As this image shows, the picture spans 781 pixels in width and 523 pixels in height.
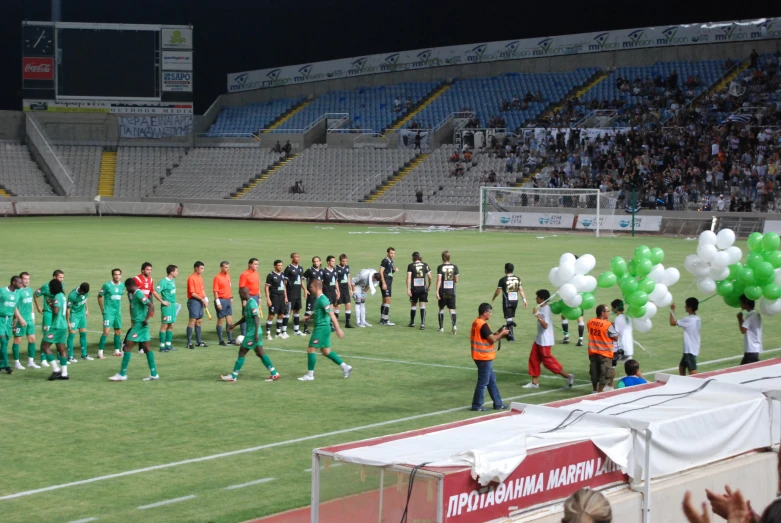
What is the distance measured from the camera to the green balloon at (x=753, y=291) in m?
16.3

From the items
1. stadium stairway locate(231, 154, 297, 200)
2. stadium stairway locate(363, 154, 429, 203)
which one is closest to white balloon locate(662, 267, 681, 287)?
stadium stairway locate(363, 154, 429, 203)

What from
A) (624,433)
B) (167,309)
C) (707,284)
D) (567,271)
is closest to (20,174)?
(167,309)

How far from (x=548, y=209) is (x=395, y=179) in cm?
1446

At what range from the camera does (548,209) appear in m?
55.4

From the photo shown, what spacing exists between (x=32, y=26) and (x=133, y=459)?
202 feet

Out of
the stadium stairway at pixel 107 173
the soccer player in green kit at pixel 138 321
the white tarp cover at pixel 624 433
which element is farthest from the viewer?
the stadium stairway at pixel 107 173

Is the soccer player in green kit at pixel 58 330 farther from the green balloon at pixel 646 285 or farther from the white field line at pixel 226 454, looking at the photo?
the green balloon at pixel 646 285

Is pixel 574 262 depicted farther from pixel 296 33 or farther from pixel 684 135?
pixel 296 33

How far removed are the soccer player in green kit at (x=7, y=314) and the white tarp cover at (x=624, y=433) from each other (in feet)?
36.6

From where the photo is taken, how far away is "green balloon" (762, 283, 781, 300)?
52.7 ft

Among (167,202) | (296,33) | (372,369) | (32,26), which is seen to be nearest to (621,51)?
(296,33)

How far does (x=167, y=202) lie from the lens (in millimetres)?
69375

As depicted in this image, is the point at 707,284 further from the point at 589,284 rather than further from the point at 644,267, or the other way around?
the point at 589,284

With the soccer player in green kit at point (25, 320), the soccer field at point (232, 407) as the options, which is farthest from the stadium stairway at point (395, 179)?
the soccer player in green kit at point (25, 320)
